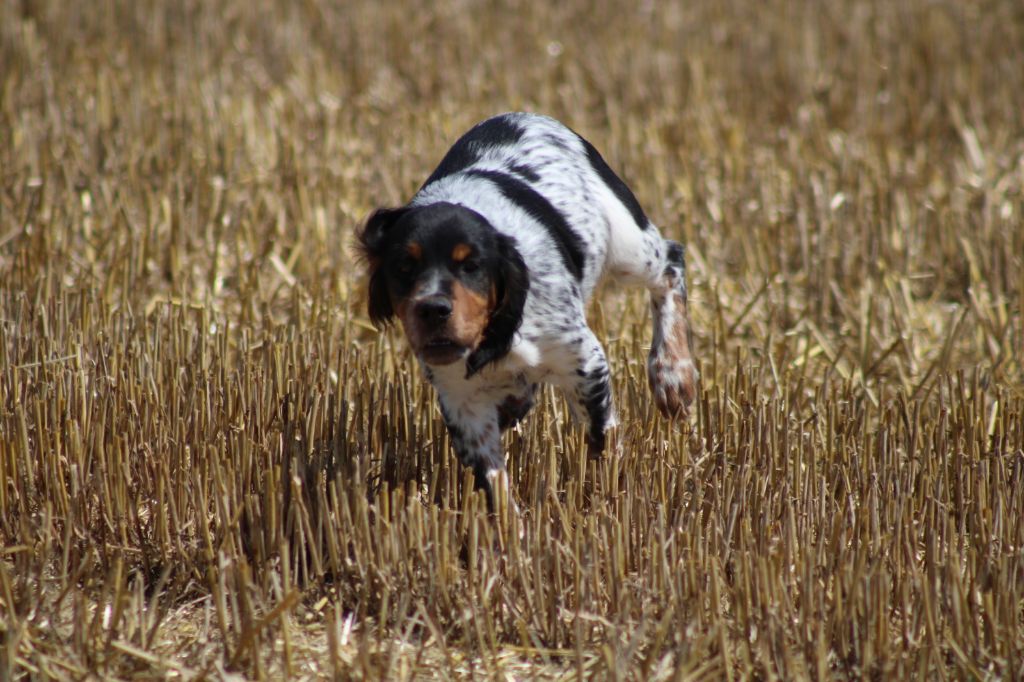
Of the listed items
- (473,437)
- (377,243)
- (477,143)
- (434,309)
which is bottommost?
(473,437)

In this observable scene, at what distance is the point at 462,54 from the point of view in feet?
27.2

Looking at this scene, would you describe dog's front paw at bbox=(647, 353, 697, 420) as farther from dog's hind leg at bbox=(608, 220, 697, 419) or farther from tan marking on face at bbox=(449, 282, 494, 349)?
tan marking on face at bbox=(449, 282, 494, 349)

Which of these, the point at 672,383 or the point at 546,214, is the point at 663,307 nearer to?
the point at 672,383

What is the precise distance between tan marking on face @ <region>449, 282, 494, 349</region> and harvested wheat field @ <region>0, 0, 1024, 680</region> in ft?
1.37

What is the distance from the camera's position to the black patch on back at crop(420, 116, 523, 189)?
3986 millimetres

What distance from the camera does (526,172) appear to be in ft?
12.9

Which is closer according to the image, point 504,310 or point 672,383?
point 504,310

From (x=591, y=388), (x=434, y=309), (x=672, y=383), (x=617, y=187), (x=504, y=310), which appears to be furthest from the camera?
(x=617, y=187)

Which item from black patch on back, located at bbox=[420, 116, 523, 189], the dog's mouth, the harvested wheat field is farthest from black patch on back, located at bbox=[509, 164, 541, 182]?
the dog's mouth

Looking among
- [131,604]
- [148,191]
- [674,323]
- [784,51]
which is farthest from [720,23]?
[131,604]

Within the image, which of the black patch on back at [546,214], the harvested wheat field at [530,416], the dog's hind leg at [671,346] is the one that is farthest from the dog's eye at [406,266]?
the dog's hind leg at [671,346]

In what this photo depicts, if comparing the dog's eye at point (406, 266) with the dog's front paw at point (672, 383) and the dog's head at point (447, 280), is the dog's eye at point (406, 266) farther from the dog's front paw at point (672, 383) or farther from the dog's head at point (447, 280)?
the dog's front paw at point (672, 383)

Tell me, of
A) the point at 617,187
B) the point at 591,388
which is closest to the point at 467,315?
the point at 591,388

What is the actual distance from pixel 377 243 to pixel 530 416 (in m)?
0.83
